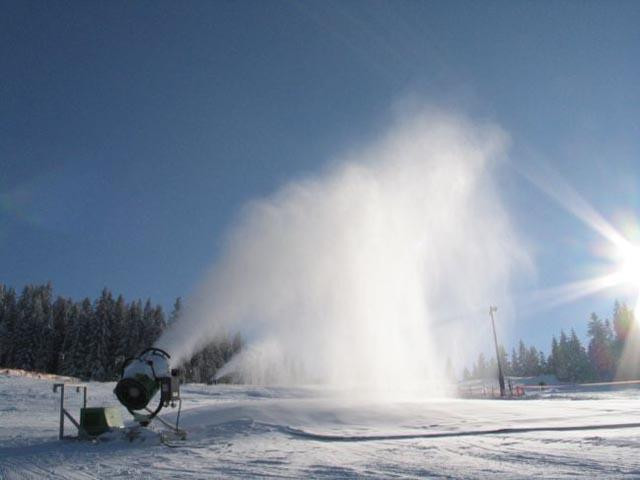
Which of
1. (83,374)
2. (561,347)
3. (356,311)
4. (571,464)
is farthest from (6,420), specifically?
(561,347)

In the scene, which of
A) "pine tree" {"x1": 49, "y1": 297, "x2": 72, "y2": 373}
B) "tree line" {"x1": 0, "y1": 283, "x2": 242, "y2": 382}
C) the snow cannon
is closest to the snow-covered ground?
the snow cannon

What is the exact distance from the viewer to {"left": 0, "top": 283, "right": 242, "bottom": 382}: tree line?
244 ft

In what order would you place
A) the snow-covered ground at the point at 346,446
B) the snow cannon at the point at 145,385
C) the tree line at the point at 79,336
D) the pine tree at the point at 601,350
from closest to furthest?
the snow-covered ground at the point at 346,446, the snow cannon at the point at 145,385, the tree line at the point at 79,336, the pine tree at the point at 601,350

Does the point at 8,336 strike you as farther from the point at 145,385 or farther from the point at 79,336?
the point at 145,385

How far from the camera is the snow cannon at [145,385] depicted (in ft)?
43.4

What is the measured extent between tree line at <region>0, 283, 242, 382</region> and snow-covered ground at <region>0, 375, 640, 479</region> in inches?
2401

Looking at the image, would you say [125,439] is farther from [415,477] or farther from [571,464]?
[571,464]

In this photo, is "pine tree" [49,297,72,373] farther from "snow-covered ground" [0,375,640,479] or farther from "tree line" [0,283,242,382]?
"snow-covered ground" [0,375,640,479]

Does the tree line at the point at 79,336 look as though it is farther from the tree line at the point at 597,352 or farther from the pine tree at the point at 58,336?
the tree line at the point at 597,352

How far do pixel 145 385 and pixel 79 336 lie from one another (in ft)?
232

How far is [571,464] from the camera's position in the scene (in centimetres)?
757

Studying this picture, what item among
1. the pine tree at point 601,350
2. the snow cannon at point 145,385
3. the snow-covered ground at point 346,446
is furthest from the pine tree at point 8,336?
the pine tree at point 601,350

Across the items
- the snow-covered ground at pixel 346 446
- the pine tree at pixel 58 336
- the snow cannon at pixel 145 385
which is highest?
the pine tree at pixel 58 336

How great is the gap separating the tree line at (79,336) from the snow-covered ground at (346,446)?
6100cm
